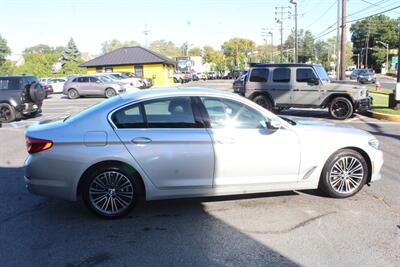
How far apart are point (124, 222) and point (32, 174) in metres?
1.23

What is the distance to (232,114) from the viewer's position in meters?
5.31

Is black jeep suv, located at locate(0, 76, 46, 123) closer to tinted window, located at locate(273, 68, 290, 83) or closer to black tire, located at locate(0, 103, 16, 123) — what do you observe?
black tire, located at locate(0, 103, 16, 123)

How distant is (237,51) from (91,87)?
89.4 metres

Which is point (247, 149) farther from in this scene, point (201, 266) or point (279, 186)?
point (201, 266)

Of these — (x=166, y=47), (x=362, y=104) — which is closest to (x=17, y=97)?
(x=362, y=104)

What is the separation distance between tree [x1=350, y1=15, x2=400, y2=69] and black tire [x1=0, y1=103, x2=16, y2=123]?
355 ft

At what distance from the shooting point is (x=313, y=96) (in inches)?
585

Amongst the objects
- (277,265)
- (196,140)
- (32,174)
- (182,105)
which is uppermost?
(182,105)

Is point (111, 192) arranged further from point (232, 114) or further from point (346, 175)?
point (346, 175)

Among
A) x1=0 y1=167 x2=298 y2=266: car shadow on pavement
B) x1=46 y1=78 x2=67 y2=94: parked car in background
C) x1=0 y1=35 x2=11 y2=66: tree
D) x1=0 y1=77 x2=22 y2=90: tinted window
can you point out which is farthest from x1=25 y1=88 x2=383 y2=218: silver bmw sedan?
x1=0 y1=35 x2=11 y2=66: tree

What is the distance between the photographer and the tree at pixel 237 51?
10919cm

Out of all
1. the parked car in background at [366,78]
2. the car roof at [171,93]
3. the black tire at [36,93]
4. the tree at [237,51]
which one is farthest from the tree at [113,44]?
the car roof at [171,93]

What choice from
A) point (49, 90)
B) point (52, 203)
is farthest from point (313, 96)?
point (49, 90)

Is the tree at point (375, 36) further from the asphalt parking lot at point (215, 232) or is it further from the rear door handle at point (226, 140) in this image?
the rear door handle at point (226, 140)
